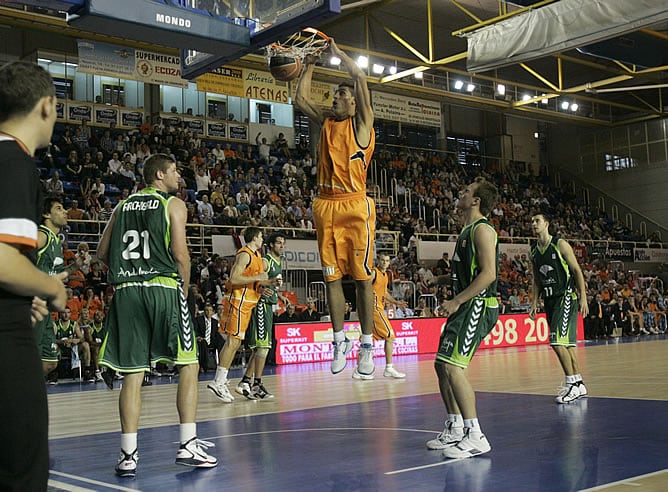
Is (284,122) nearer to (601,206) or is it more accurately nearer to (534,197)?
(534,197)

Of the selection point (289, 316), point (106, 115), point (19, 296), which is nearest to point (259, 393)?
point (289, 316)

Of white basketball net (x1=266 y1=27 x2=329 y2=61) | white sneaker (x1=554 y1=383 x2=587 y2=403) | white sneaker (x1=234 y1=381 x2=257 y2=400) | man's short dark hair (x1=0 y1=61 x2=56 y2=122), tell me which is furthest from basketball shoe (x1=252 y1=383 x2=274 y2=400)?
man's short dark hair (x1=0 y1=61 x2=56 y2=122)

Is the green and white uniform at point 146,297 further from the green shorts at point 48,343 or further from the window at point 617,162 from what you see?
the window at point 617,162

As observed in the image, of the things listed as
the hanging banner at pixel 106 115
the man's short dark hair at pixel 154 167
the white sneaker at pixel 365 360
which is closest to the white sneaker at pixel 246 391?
the white sneaker at pixel 365 360

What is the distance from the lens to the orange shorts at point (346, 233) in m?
6.13

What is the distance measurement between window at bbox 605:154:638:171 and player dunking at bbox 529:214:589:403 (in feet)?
89.6

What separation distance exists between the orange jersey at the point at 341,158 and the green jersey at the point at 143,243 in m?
1.37

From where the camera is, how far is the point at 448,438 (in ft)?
19.4

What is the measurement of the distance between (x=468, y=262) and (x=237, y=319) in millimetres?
4456

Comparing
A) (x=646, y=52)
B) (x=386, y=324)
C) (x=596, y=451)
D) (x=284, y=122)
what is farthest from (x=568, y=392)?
(x=284, y=122)

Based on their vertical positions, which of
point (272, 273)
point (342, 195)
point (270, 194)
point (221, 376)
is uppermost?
point (270, 194)

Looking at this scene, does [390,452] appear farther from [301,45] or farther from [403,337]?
[403,337]

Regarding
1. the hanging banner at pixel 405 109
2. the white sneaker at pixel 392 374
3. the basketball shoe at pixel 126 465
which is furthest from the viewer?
the hanging banner at pixel 405 109

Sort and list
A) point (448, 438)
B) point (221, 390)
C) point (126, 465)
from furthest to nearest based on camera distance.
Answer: point (221, 390), point (448, 438), point (126, 465)
